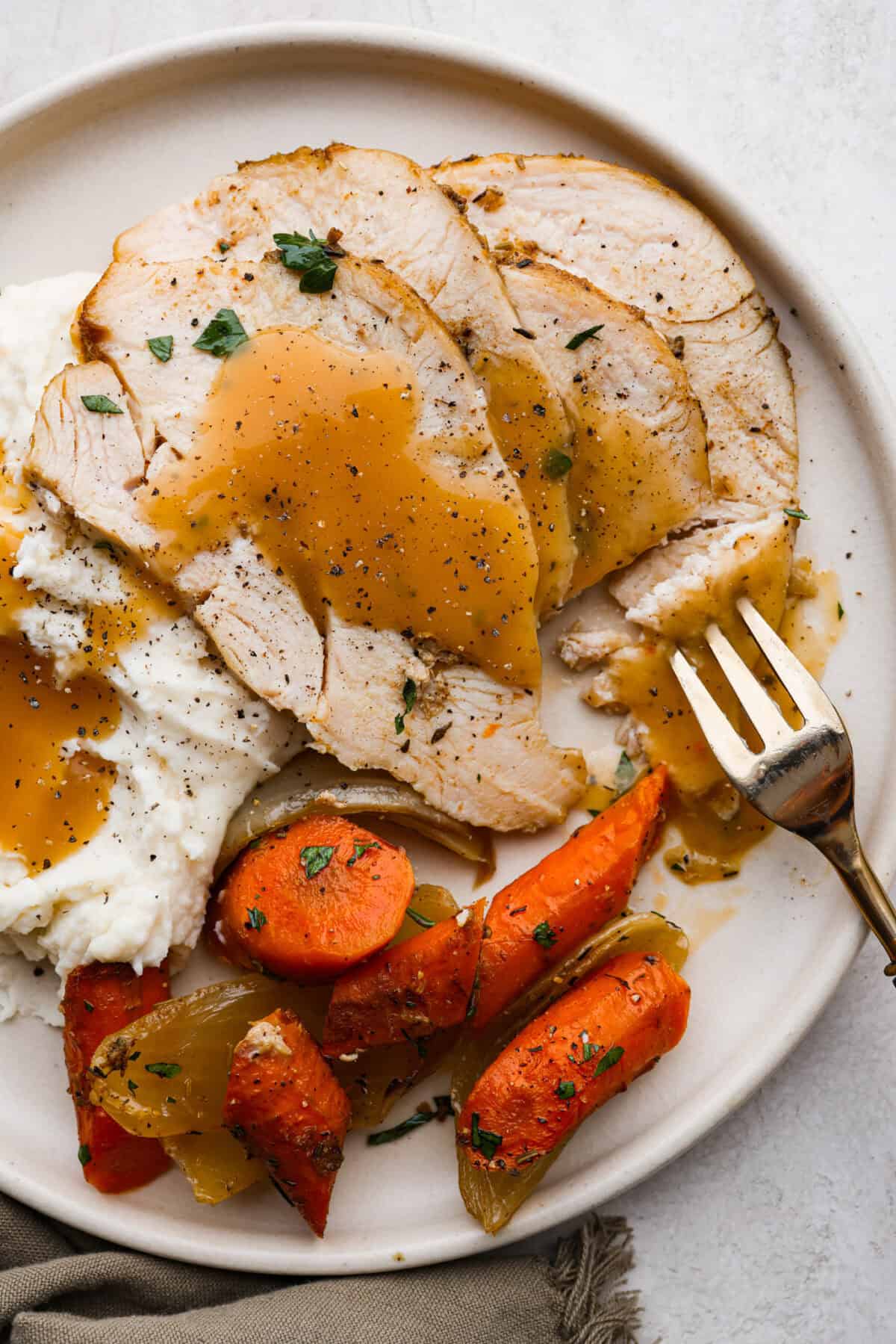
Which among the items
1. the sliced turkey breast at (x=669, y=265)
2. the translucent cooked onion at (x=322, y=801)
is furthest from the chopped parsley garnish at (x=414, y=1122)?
the sliced turkey breast at (x=669, y=265)

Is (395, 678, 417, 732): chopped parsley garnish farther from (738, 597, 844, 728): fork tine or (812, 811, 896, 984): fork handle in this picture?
(812, 811, 896, 984): fork handle

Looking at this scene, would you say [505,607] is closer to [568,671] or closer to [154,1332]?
[568,671]

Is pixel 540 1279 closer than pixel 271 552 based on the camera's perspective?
No

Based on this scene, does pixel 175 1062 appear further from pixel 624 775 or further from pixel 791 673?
pixel 791 673

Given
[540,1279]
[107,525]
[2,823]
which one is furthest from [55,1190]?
[107,525]

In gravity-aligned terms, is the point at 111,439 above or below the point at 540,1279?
above

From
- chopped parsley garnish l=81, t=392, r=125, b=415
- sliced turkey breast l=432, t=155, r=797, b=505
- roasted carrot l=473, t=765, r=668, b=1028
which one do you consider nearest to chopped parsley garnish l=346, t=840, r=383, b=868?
roasted carrot l=473, t=765, r=668, b=1028
